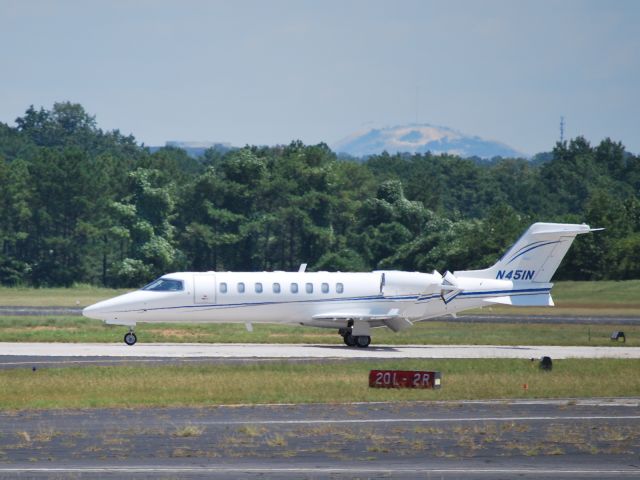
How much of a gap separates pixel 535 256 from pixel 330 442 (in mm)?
23935

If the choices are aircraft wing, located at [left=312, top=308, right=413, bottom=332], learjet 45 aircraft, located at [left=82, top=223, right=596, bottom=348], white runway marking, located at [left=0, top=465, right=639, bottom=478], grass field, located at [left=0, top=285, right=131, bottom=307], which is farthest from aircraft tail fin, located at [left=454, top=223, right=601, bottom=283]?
grass field, located at [left=0, top=285, right=131, bottom=307]

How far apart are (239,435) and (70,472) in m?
4.66

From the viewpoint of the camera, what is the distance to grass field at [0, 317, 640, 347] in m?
45.4

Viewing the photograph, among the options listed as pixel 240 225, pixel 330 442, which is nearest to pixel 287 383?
pixel 330 442

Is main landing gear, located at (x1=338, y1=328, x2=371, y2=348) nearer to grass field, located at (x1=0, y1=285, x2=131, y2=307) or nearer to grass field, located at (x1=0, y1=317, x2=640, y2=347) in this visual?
grass field, located at (x1=0, y1=317, x2=640, y2=347)

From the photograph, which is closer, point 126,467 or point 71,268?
point 126,467

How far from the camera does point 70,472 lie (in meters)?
18.3

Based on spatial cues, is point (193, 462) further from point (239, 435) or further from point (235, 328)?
point (235, 328)

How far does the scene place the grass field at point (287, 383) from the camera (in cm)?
2808

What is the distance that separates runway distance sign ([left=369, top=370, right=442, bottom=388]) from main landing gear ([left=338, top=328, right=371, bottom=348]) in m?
12.7

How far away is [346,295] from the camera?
43281 mm

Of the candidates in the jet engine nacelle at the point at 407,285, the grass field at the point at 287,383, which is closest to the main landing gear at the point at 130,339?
the grass field at the point at 287,383

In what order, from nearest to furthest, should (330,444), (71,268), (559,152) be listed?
(330,444) < (71,268) < (559,152)

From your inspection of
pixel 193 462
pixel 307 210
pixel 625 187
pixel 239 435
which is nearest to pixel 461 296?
pixel 239 435
